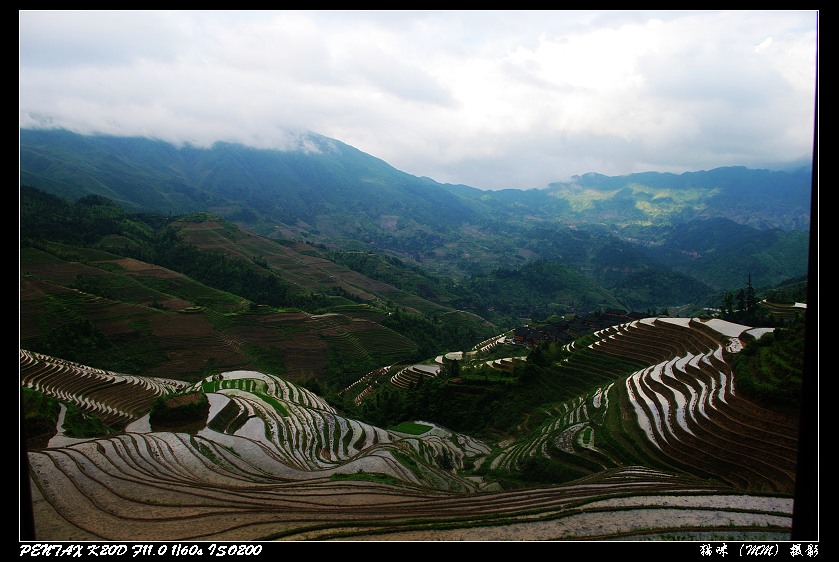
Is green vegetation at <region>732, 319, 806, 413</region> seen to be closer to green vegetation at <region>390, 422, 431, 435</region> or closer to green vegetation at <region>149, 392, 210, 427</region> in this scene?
green vegetation at <region>390, 422, 431, 435</region>

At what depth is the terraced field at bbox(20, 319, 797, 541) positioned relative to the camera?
550cm

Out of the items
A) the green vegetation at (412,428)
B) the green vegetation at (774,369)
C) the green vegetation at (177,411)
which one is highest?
the green vegetation at (774,369)

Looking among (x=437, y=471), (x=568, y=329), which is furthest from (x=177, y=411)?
(x=568, y=329)

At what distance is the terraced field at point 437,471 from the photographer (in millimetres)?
5500

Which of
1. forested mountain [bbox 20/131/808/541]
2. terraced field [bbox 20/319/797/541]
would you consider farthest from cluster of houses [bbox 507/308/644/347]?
terraced field [bbox 20/319/797/541]

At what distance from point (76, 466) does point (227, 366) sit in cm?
3163

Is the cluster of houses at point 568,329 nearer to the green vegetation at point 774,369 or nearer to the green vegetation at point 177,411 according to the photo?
the green vegetation at point 774,369

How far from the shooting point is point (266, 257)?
3302 inches

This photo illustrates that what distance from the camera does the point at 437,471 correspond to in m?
13.6

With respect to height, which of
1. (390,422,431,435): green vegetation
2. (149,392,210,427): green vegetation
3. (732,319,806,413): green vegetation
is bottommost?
(390,422,431,435): green vegetation

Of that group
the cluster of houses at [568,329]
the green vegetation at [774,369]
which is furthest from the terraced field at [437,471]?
the cluster of houses at [568,329]

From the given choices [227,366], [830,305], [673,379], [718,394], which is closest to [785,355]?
[718,394]

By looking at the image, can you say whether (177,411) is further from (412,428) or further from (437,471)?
(412,428)
